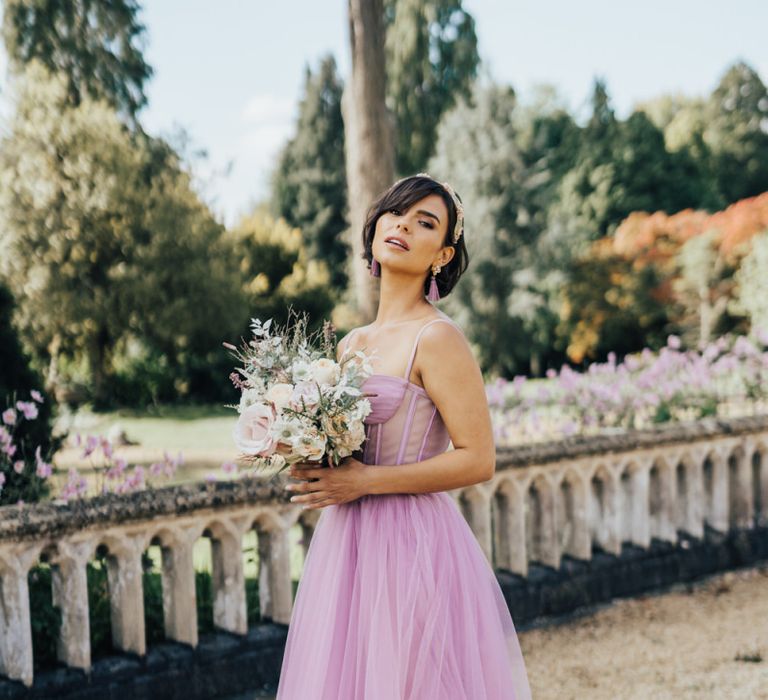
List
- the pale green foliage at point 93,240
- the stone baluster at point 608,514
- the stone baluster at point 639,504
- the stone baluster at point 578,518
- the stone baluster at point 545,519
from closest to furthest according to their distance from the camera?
the stone baluster at point 545,519 < the stone baluster at point 578,518 < the stone baluster at point 608,514 < the stone baluster at point 639,504 < the pale green foliage at point 93,240

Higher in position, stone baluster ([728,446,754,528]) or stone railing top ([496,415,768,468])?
stone railing top ([496,415,768,468])

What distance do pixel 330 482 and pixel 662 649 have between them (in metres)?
2.79

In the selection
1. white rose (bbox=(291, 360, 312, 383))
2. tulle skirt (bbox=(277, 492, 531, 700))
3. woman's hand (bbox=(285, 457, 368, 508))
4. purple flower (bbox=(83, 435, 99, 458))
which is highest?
white rose (bbox=(291, 360, 312, 383))

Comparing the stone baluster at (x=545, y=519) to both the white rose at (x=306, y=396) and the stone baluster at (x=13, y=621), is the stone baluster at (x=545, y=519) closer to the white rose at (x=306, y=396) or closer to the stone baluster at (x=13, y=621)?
→ the stone baluster at (x=13, y=621)

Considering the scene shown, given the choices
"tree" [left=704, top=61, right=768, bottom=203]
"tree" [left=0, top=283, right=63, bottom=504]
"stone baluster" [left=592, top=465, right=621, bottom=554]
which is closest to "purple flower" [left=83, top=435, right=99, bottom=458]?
"tree" [left=0, top=283, right=63, bottom=504]

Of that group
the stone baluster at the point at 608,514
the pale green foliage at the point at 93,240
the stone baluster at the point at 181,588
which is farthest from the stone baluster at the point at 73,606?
the pale green foliage at the point at 93,240

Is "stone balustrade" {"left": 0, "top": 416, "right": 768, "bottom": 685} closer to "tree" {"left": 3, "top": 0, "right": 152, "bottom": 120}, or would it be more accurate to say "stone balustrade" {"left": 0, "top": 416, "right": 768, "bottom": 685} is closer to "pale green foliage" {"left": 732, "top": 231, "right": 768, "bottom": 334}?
"pale green foliage" {"left": 732, "top": 231, "right": 768, "bottom": 334}

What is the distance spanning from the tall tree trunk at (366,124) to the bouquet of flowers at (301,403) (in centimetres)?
388

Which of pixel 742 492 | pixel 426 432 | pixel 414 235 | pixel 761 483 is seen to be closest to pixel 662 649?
pixel 742 492

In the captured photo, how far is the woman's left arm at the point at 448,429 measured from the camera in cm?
211

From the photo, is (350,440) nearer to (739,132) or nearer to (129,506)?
(129,506)

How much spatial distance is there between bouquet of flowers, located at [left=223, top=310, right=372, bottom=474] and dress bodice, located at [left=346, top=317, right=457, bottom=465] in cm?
16

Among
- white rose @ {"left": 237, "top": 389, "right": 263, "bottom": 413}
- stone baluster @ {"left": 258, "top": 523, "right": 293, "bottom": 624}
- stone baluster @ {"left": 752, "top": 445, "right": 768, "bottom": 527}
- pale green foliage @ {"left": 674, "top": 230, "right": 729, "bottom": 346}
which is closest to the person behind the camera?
white rose @ {"left": 237, "top": 389, "right": 263, "bottom": 413}

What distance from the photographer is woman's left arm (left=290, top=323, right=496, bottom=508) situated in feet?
Answer: 6.93
